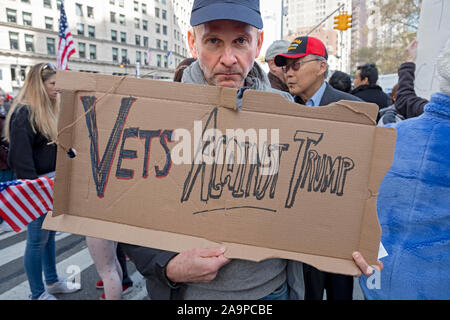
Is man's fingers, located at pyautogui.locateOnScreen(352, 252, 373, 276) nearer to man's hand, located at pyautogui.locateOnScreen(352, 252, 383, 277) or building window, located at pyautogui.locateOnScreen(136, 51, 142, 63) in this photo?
man's hand, located at pyautogui.locateOnScreen(352, 252, 383, 277)

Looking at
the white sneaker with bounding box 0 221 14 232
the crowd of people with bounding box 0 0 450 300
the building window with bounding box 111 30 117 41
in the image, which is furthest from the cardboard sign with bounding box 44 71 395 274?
the building window with bounding box 111 30 117 41

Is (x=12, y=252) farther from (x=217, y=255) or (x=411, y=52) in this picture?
(x=411, y=52)

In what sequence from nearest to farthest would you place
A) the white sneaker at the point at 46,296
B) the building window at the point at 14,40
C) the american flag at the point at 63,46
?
the white sneaker at the point at 46,296, the american flag at the point at 63,46, the building window at the point at 14,40

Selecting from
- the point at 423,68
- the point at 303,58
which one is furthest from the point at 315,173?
the point at 423,68

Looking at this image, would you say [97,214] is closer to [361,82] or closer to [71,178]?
[71,178]

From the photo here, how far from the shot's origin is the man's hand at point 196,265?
104 cm

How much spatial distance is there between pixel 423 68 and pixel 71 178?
3871 mm

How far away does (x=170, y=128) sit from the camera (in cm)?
104

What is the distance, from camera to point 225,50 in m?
1.13

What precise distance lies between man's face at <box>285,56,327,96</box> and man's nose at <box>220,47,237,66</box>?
1.77 m

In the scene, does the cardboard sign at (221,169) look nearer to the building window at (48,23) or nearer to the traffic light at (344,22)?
the traffic light at (344,22)

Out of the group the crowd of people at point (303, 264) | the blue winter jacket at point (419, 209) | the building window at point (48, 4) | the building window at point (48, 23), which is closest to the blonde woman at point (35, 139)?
the crowd of people at point (303, 264)

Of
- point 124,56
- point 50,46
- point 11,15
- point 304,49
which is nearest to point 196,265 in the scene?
point 304,49
